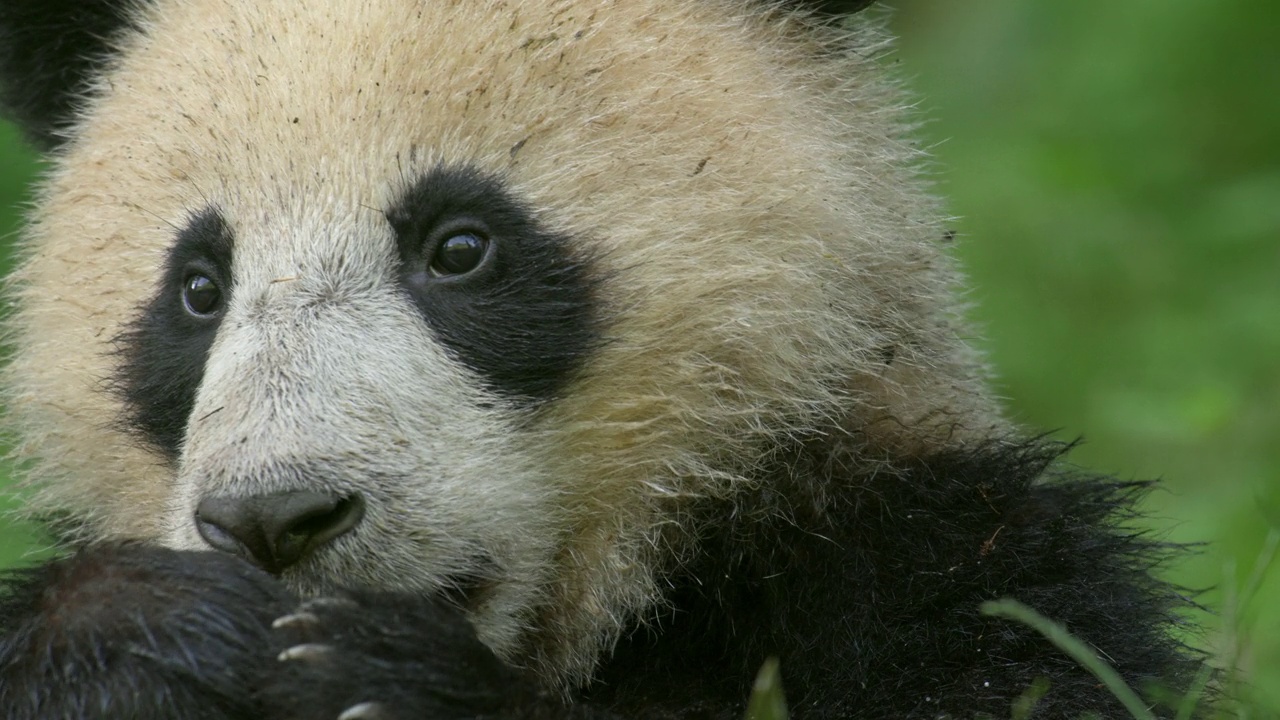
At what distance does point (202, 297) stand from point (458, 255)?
750 millimetres

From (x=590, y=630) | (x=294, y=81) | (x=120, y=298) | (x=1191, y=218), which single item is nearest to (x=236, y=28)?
(x=294, y=81)

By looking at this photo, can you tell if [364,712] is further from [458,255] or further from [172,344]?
[172,344]

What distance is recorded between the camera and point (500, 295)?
4.05 m

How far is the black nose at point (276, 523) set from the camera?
3.52m

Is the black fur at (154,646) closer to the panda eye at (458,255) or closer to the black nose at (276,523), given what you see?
the black nose at (276,523)

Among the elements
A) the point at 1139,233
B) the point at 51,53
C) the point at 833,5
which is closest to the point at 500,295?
the point at 833,5

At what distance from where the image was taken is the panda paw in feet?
11.4

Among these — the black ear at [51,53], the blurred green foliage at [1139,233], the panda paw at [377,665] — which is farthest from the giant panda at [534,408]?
the blurred green foliage at [1139,233]

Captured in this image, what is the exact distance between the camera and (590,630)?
163 inches

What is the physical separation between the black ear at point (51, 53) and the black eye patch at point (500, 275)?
166 cm

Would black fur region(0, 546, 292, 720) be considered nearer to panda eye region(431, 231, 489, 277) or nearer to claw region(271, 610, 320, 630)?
claw region(271, 610, 320, 630)

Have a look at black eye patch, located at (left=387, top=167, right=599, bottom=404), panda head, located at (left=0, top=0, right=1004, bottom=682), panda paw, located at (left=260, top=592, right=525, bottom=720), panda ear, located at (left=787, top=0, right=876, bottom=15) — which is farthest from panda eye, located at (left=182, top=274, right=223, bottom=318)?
panda ear, located at (left=787, top=0, right=876, bottom=15)

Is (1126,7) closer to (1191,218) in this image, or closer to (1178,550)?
(1191,218)

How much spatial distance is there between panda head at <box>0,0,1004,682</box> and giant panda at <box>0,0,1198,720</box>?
0.03 ft
